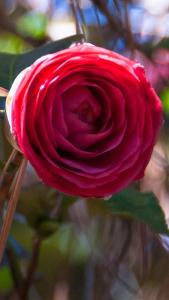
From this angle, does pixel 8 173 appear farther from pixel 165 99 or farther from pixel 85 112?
pixel 165 99

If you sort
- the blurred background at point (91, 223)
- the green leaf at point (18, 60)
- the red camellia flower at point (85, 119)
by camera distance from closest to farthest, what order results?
the red camellia flower at point (85, 119), the green leaf at point (18, 60), the blurred background at point (91, 223)

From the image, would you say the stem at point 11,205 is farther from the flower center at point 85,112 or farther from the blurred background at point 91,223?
the blurred background at point 91,223

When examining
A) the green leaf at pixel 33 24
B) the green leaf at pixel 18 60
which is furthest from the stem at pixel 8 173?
the green leaf at pixel 33 24

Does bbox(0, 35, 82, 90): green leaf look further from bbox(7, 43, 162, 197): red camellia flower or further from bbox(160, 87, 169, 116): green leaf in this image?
bbox(160, 87, 169, 116): green leaf

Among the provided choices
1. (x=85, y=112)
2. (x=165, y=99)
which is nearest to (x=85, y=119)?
(x=85, y=112)

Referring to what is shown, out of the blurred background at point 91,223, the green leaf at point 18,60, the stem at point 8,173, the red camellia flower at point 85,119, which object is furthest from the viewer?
the blurred background at point 91,223

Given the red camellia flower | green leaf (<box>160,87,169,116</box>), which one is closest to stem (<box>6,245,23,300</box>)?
green leaf (<box>160,87,169,116</box>)
